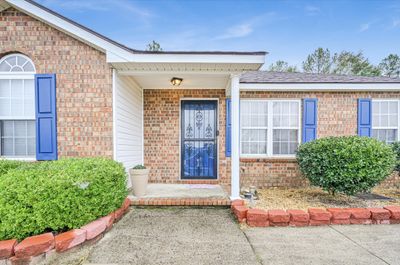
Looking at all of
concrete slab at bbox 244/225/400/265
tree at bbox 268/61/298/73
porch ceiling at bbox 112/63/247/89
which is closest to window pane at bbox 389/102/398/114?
concrete slab at bbox 244/225/400/265

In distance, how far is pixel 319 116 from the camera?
6.12 metres

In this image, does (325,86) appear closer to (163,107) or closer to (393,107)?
(393,107)

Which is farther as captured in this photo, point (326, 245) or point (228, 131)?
point (228, 131)

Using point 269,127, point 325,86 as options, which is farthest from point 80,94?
point 325,86

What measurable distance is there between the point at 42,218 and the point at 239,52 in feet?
12.2

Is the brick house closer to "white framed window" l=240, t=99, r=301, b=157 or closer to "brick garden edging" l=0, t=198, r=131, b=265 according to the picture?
"white framed window" l=240, t=99, r=301, b=157

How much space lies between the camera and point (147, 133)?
6176 mm

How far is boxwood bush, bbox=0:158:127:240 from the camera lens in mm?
2502

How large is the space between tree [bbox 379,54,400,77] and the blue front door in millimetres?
23302

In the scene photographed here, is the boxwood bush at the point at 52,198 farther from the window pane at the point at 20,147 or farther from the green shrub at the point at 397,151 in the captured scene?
the green shrub at the point at 397,151

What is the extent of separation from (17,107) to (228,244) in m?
4.60

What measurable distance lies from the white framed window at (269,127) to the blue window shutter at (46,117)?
4.31 m

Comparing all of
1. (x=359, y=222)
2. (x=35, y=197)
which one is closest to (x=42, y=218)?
(x=35, y=197)

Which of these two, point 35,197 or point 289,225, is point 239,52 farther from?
point 35,197
